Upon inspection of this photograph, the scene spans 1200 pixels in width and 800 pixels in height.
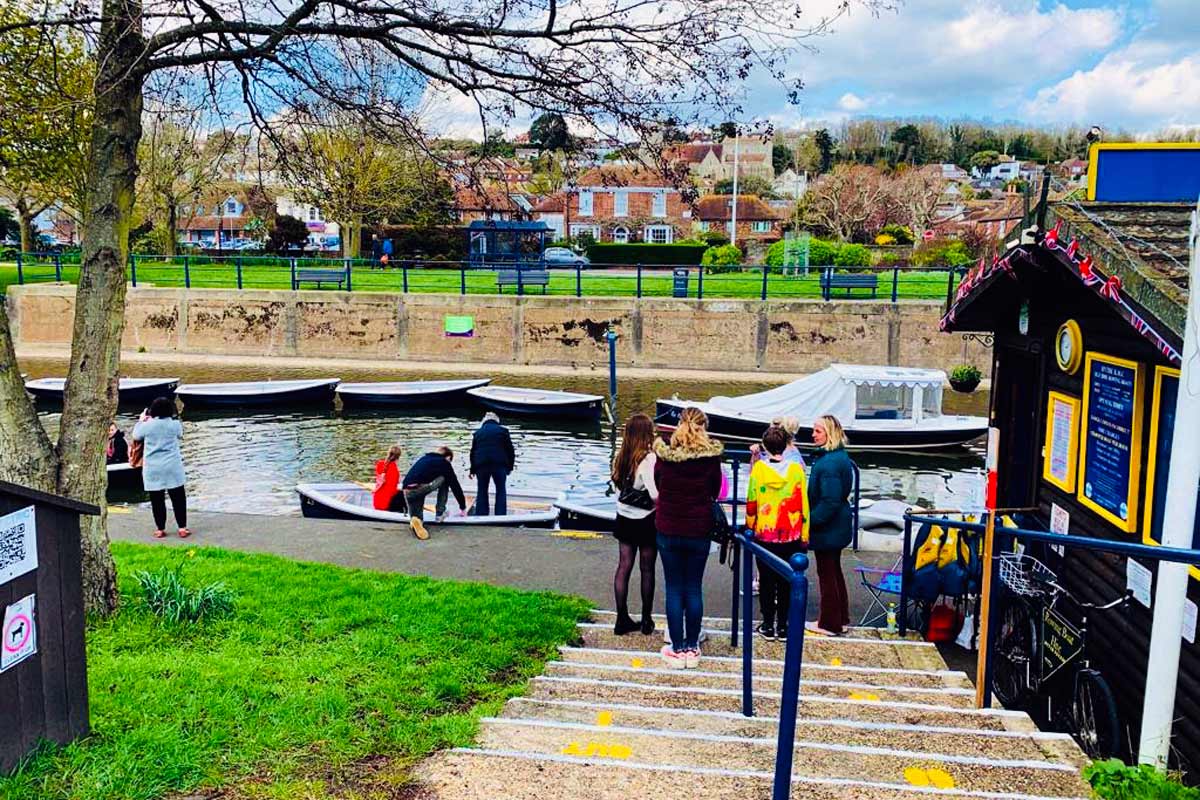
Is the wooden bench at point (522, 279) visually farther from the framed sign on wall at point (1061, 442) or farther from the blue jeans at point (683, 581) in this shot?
the blue jeans at point (683, 581)

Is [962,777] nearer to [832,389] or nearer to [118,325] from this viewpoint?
[118,325]

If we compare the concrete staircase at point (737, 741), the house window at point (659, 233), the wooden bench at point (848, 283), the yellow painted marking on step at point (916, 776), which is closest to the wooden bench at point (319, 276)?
the wooden bench at point (848, 283)

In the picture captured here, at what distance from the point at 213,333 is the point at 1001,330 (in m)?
30.2

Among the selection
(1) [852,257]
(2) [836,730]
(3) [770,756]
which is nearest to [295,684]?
(3) [770,756]

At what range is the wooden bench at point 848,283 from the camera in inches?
1251

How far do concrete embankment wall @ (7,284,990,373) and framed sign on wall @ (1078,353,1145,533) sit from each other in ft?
80.9

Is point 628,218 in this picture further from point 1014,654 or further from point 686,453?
point 686,453

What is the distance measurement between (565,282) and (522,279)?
158 inches

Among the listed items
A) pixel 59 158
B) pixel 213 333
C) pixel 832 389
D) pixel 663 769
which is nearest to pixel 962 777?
pixel 663 769

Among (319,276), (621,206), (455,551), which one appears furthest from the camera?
(621,206)

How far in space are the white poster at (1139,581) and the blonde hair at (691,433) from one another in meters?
2.66

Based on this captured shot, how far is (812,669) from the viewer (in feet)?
21.2

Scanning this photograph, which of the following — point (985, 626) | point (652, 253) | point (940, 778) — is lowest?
point (940, 778)

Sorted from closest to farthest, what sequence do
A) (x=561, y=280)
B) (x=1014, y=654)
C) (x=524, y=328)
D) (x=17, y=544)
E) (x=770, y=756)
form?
(x=17, y=544)
(x=770, y=756)
(x=1014, y=654)
(x=524, y=328)
(x=561, y=280)
